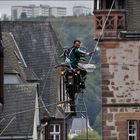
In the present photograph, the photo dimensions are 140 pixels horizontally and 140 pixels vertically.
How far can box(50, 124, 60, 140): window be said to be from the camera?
219ft

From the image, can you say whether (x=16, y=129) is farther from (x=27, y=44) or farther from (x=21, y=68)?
(x=27, y=44)

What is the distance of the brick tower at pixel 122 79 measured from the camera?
46812 millimetres

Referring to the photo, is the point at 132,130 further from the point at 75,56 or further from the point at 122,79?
the point at 75,56

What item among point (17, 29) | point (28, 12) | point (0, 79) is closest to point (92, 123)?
point (28, 12)

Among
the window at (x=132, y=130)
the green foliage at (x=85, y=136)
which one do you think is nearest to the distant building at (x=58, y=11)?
the green foliage at (x=85, y=136)

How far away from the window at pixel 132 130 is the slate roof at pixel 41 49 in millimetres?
18885

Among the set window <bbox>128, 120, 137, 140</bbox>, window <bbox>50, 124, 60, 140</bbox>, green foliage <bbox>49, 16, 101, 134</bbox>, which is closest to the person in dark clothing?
window <bbox>128, 120, 137, 140</bbox>

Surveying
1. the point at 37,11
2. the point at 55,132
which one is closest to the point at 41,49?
the point at 55,132

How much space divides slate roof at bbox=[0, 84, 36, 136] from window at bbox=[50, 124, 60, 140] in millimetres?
9039

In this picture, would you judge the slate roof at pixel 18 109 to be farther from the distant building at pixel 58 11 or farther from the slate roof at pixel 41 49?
the distant building at pixel 58 11

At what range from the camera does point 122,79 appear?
154 ft

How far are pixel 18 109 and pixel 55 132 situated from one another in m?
12.4

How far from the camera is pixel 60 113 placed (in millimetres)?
65375

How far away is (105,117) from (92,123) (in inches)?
3915
